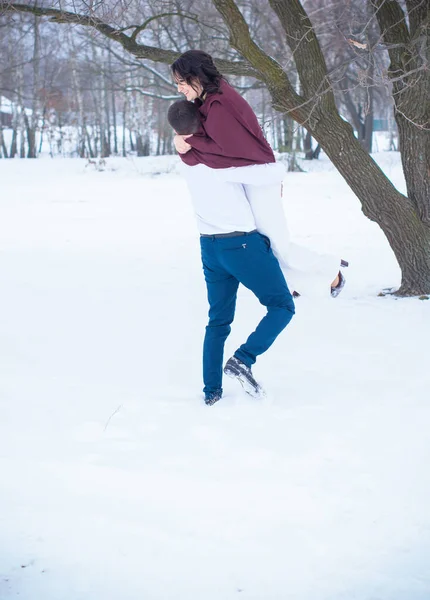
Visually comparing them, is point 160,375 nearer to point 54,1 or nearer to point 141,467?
point 141,467

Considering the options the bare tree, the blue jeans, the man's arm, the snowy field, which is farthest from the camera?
the bare tree

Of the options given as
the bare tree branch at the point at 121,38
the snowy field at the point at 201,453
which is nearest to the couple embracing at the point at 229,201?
the snowy field at the point at 201,453

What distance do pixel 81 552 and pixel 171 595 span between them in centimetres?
41

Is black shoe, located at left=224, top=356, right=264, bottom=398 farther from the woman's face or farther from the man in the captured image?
the woman's face

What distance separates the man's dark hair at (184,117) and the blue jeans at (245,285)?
56cm

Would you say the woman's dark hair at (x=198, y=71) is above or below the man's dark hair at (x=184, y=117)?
above

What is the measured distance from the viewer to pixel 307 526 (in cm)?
260

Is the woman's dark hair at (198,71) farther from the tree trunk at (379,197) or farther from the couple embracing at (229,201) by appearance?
the tree trunk at (379,197)

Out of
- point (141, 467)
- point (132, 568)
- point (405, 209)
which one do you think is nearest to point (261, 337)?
point (141, 467)

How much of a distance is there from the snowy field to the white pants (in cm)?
60

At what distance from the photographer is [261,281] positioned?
341cm

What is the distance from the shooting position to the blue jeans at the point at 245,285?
3377 millimetres

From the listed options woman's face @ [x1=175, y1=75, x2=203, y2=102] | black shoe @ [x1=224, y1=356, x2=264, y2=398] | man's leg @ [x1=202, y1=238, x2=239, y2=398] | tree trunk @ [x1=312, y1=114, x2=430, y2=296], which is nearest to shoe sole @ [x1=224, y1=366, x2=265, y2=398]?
black shoe @ [x1=224, y1=356, x2=264, y2=398]

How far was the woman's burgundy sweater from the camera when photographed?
3184mm
